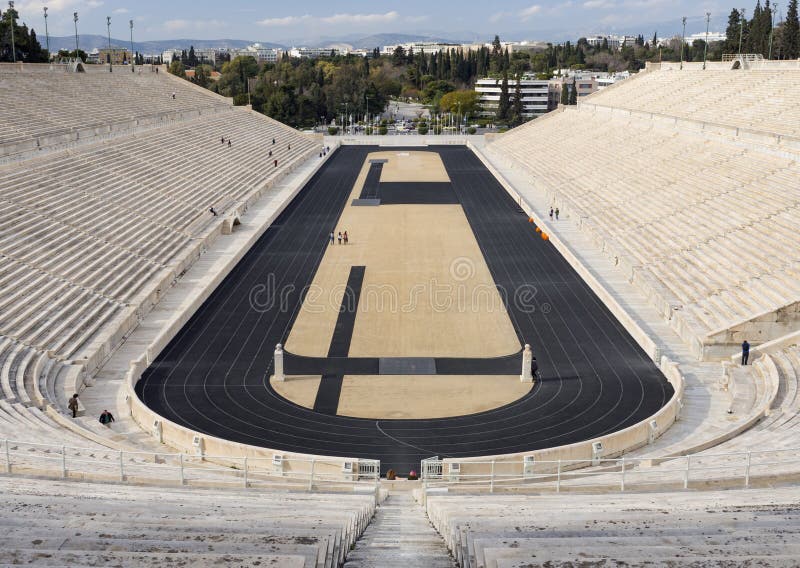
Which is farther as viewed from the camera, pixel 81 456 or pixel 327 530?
pixel 81 456

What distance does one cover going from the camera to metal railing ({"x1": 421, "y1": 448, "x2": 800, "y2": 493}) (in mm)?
11828

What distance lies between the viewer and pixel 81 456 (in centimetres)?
1349

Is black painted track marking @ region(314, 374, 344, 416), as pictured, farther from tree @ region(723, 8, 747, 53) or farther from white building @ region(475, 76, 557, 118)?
white building @ region(475, 76, 557, 118)

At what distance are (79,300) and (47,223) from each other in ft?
17.3

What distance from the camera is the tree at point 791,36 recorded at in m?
71.5

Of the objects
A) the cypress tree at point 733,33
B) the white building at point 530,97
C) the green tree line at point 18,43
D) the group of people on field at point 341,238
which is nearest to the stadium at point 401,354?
the group of people on field at point 341,238

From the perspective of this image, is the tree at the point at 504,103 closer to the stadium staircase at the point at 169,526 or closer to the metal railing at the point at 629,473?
the metal railing at the point at 629,473

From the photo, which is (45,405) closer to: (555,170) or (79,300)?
(79,300)

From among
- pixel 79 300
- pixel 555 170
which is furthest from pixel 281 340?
pixel 555 170

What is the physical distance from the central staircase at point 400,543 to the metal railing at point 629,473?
2.99 feet

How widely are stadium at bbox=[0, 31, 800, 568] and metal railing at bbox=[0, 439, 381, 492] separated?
8 centimetres

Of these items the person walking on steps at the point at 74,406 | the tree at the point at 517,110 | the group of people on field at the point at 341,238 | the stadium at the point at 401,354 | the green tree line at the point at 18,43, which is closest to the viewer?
the stadium at the point at 401,354

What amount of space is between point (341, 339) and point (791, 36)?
63.9 metres

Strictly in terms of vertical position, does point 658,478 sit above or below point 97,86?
below
